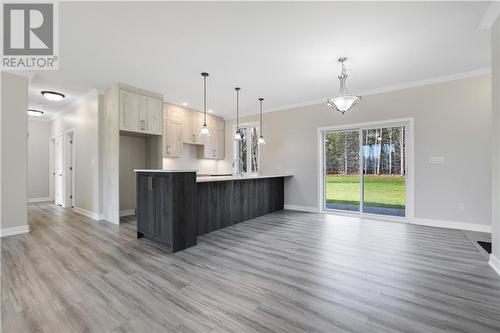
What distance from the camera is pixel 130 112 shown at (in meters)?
4.60

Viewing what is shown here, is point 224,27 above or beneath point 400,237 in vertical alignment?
above

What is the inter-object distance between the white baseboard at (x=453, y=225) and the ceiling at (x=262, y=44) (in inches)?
109

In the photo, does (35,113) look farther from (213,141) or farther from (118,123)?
(213,141)

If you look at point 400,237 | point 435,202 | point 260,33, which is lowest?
point 400,237

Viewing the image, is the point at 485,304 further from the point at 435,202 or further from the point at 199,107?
the point at 199,107

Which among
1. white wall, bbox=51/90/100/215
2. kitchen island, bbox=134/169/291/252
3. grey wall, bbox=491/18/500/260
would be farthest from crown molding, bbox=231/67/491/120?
white wall, bbox=51/90/100/215

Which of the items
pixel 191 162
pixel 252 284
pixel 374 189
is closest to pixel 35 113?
pixel 191 162

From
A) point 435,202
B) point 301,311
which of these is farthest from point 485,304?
point 435,202

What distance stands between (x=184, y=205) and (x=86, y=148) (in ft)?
12.6

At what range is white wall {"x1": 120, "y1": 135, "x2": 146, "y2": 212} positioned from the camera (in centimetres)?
526

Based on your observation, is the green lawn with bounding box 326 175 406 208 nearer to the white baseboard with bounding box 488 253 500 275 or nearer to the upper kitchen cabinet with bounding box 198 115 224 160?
the white baseboard with bounding box 488 253 500 275

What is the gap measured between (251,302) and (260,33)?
2.97 meters

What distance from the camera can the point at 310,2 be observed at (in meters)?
2.25

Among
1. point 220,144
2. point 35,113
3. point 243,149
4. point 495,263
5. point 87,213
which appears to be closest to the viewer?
point 495,263
